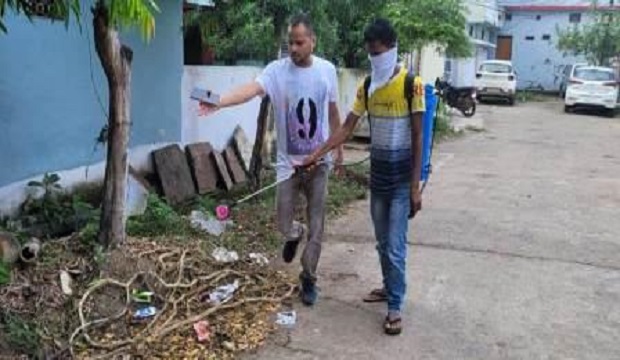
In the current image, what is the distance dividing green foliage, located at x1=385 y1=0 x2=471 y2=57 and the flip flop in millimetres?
11667

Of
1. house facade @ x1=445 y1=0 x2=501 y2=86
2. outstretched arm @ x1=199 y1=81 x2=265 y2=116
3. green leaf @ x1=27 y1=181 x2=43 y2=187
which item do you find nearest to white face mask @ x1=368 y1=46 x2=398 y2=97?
outstretched arm @ x1=199 y1=81 x2=265 y2=116

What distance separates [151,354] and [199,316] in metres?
0.48

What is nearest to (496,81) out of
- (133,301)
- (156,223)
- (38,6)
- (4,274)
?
(156,223)

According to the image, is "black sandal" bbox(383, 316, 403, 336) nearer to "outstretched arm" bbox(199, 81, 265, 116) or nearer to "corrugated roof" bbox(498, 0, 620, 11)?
"outstretched arm" bbox(199, 81, 265, 116)

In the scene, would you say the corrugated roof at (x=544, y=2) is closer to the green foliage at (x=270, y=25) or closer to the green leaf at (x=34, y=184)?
the green foliage at (x=270, y=25)

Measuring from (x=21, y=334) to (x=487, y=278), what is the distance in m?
3.46

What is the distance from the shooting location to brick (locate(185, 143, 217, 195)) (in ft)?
26.0

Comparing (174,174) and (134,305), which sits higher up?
(174,174)

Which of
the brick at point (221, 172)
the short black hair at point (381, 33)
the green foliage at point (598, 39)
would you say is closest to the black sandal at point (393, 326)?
the short black hair at point (381, 33)

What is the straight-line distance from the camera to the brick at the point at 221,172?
830cm

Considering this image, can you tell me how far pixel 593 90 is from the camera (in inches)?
945

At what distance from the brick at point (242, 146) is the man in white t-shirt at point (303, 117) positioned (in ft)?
13.6

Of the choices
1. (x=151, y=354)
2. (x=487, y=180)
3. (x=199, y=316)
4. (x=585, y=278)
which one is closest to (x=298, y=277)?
(x=199, y=316)

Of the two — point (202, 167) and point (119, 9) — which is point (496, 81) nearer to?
point (202, 167)
